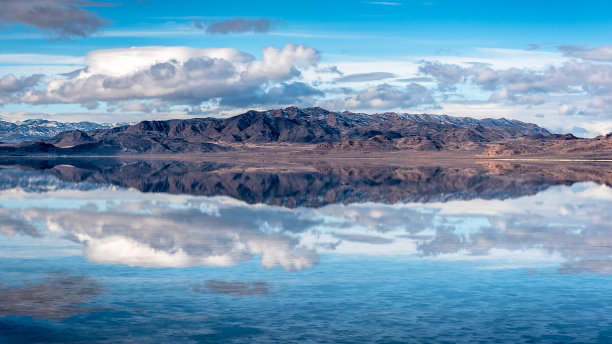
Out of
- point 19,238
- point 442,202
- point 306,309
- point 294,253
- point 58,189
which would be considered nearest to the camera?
point 306,309

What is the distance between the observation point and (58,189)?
47.1 metres

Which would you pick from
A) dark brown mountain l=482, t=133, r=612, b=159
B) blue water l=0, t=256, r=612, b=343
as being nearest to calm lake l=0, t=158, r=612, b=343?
blue water l=0, t=256, r=612, b=343

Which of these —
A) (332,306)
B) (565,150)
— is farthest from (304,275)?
(565,150)

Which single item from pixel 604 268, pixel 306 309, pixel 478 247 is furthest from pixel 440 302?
pixel 478 247

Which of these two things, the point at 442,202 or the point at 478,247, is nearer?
the point at 478,247

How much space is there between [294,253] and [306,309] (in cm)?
657

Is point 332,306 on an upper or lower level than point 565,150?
lower

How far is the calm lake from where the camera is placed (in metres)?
11.6

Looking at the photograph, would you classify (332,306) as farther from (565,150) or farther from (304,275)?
(565,150)

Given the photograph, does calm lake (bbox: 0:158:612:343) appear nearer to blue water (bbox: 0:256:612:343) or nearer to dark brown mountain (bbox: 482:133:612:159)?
blue water (bbox: 0:256:612:343)

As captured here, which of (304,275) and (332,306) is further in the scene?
(304,275)

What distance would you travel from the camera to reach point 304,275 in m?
16.1

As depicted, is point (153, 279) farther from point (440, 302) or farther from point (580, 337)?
point (580, 337)

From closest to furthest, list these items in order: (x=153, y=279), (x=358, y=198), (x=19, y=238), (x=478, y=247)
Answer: (x=153, y=279), (x=478, y=247), (x=19, y=238), (x=358, y=198)
